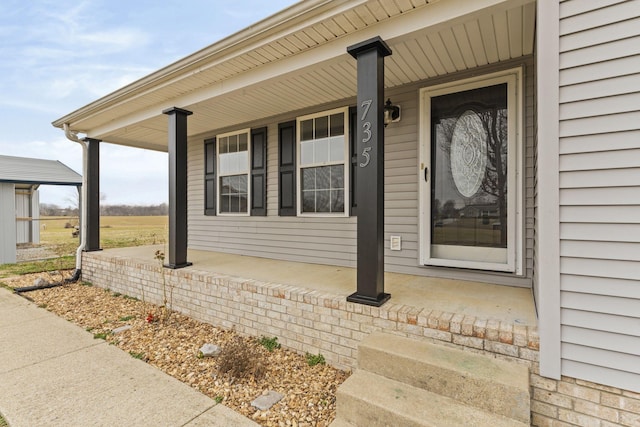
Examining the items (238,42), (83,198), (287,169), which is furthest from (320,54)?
(83,198)

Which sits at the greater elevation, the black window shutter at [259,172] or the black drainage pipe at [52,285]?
the black window shutter at [259,172]

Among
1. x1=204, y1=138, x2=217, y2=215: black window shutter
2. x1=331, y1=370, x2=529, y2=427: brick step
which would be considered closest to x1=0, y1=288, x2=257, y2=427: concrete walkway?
x1=331, y1=370, x2=529, y2=427: brick step

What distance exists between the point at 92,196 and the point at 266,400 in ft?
18.9

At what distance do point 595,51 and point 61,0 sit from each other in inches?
389

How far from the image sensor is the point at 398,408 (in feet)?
5.54

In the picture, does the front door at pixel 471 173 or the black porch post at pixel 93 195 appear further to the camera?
the black porch post at pixel 93 195

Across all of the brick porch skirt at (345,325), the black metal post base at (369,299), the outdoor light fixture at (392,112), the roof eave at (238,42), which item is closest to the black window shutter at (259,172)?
the brick porch skirt at (345,325)

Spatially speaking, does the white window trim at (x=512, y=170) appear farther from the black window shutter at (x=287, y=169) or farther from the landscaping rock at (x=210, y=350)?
the landscaping rock at (x=210, y=350)

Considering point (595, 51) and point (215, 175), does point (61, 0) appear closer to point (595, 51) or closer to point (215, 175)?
point (215, 175)

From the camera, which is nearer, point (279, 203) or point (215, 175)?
point (279, 203)

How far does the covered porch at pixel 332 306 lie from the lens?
2.03m

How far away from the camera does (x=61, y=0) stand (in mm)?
6828

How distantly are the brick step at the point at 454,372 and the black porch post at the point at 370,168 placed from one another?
1.53ft

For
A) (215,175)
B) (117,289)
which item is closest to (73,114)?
(215,175)
